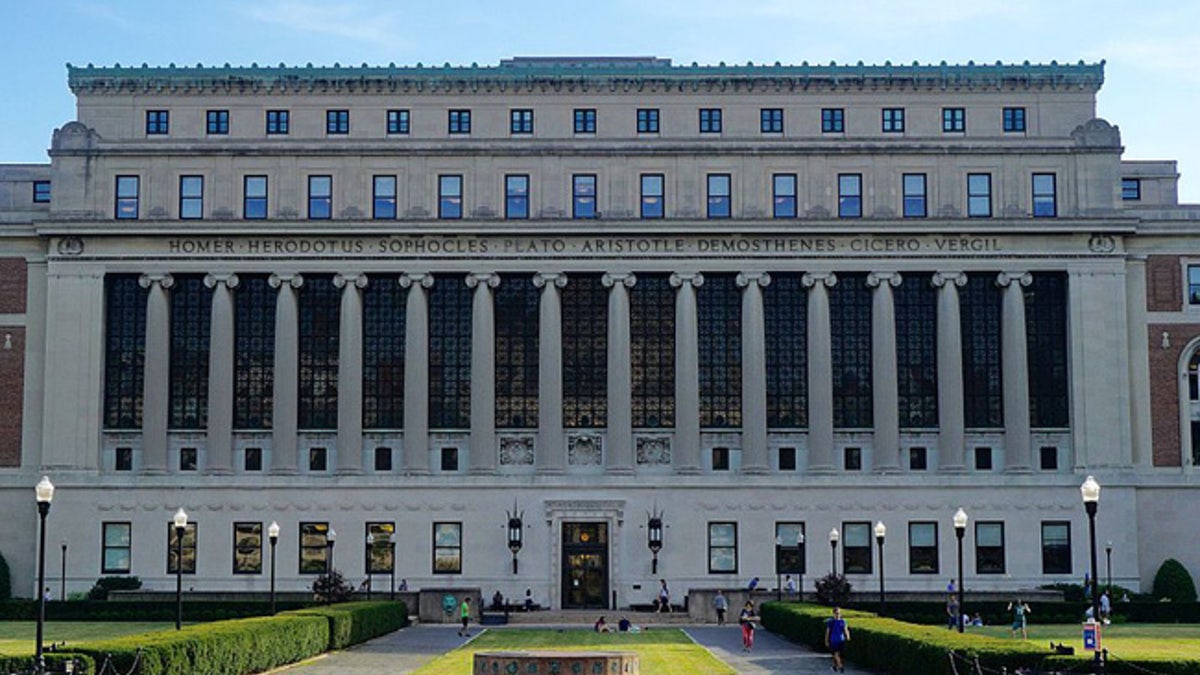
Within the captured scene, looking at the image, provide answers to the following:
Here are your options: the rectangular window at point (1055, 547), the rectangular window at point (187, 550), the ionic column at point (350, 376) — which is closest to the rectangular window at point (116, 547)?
the rectangular window at point (187, 550)

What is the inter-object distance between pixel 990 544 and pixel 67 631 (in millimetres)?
44308

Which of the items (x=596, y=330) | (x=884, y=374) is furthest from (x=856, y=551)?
(x=596, y=330)

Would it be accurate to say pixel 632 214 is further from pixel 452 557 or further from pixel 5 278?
pixel 5 278

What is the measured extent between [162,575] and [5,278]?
17.7 meters

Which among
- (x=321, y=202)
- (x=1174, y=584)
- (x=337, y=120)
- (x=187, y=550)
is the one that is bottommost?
A: (x=1174, y=584)

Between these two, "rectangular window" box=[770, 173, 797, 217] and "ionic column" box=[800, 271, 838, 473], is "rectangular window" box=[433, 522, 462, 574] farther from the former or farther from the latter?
"rectangular window" box=[770, 173, 797, 217]

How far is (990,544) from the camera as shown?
3369 inches

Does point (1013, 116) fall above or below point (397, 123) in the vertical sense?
above

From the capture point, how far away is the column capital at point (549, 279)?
87.2 m

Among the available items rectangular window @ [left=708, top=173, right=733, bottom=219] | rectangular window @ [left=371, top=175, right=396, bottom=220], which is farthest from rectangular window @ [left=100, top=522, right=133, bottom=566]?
rectangular window @ [left=708, top=173, right=733, bottom=219]

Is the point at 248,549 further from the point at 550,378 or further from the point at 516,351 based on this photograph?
the point at 550,378

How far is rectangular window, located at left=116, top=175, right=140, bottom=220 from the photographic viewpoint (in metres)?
88.6

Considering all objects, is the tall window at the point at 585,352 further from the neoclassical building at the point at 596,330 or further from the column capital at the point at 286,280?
the column capital at the point at 286,280

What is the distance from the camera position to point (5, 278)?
88812 mm
